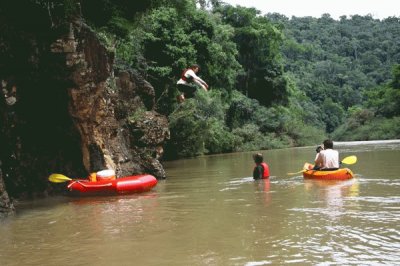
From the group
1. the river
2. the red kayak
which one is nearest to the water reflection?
the river

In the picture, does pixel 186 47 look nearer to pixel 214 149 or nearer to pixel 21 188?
pixel 214 149

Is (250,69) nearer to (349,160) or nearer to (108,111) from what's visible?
(349,160)

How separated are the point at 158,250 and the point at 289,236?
5.02ft

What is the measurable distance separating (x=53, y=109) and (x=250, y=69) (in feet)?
105

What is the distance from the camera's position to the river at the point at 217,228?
486cm

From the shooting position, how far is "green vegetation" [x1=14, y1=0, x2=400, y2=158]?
70.0 feet

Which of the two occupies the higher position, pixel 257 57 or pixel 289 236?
pixel 257 57

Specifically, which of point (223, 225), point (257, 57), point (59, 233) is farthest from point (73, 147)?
point (257, 57)

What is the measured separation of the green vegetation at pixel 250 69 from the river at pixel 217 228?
4.96m

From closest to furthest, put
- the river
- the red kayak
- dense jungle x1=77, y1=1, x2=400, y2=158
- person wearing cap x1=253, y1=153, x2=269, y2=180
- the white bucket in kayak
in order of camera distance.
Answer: the river → the red kayak → the white bucket in kayak → person wearing cap x1=253, y1=153, x2=269, y2=180 → dense jungle x1=77, y1=1, x2=400, y2=158

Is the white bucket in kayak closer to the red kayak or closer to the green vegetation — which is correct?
the red kayak

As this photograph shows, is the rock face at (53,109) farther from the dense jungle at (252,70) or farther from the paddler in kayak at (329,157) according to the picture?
the paddler in kayak at (329,157)

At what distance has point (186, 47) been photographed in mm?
23047

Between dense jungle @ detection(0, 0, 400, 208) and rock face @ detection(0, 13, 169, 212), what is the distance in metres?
0.03
